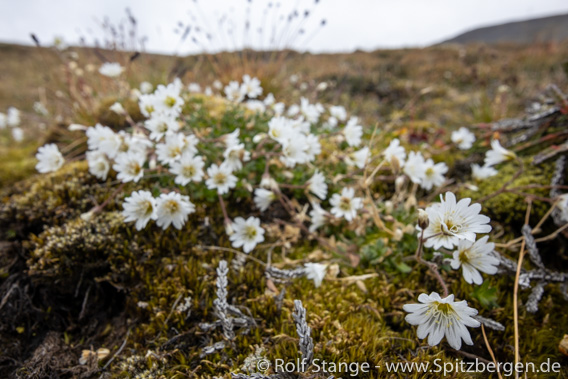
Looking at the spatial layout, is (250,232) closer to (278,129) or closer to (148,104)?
(278,129)

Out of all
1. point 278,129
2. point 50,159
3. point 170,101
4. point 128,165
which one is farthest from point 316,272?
point 50,159

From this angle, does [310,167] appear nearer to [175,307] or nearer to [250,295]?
[250,295]

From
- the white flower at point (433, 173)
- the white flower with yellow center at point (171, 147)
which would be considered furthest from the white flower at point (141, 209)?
the white flower at point (433, 173)

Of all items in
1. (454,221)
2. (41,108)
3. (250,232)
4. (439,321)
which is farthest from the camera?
(41,108)

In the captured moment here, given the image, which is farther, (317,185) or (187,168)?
(317,185)

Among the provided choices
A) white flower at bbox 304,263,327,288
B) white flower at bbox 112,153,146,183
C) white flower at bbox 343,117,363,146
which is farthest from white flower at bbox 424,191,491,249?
white flower at bbox 112,153,146,183

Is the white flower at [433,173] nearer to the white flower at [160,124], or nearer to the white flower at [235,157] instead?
the white flower at [235,157]

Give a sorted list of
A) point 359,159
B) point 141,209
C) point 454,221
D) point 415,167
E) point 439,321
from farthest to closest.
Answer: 1. point 359,159
2. point 415,167
3. point 141,209
4. point 454,221
5. point 439,321
